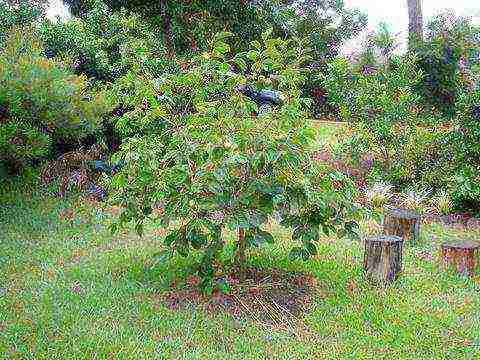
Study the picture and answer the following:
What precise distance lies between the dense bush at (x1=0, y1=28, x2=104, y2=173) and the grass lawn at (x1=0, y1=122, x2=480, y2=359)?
2.98 ft

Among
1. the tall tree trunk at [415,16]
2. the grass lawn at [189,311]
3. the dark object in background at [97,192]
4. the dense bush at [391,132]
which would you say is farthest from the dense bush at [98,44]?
the tall tree trunk at [415,16]

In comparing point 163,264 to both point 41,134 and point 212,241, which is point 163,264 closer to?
point 212,241

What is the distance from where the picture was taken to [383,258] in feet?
16.0

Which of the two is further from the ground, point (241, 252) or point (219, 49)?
point (219, 49)

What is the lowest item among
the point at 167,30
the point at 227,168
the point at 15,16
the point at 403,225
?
the point at 403,225

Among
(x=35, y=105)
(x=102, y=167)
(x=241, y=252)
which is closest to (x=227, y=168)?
(x=241, y=252)

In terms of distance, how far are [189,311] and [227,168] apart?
976 millimetres

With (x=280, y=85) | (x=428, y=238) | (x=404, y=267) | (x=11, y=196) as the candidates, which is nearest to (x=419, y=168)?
(x=428, y=238)

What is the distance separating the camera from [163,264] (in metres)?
5.21

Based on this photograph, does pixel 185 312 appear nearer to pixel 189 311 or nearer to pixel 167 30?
pixel 189 311

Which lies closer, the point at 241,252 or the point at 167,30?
the point at 241,252

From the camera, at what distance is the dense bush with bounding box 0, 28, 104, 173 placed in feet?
20.8

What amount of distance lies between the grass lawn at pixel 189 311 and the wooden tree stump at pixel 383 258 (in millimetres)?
101

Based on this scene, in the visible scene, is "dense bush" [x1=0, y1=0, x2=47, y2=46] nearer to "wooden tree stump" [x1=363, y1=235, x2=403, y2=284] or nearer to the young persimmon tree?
the young persimmon tree
